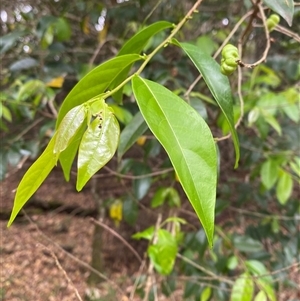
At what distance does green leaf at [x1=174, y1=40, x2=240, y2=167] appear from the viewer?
0.43 meters

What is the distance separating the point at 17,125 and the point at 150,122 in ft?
3.31

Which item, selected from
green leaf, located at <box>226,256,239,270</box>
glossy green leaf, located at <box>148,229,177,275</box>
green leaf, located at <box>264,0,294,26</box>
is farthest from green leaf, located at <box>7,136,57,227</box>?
green leaf, located at <box>226,256,239,270</box>

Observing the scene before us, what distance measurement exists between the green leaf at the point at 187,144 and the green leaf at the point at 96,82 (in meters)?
0.07

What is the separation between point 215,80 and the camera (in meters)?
0.45

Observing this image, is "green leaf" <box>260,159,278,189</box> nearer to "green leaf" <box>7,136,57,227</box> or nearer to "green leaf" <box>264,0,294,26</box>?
"green leaf" <box>264,0,294,26</box>

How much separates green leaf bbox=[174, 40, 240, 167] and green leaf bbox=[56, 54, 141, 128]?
7 centimetres

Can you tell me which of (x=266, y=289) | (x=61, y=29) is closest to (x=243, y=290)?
(x=266, y=289)

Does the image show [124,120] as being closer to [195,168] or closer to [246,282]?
[246,282]

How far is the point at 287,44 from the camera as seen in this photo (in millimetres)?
1395

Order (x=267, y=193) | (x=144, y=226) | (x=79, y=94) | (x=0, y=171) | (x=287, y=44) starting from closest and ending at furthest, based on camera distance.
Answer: (x=79, y=94), (x=0, y=171), (x=287, y=44), (x=267, y=193), (x=144, y=226)

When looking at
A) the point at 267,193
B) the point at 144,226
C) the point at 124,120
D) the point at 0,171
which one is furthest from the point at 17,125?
the point at 267,193

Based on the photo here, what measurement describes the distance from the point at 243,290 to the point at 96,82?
69 cm

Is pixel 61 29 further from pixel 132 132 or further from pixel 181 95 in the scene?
pixel 132 132

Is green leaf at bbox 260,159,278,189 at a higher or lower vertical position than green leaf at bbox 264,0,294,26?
lower
